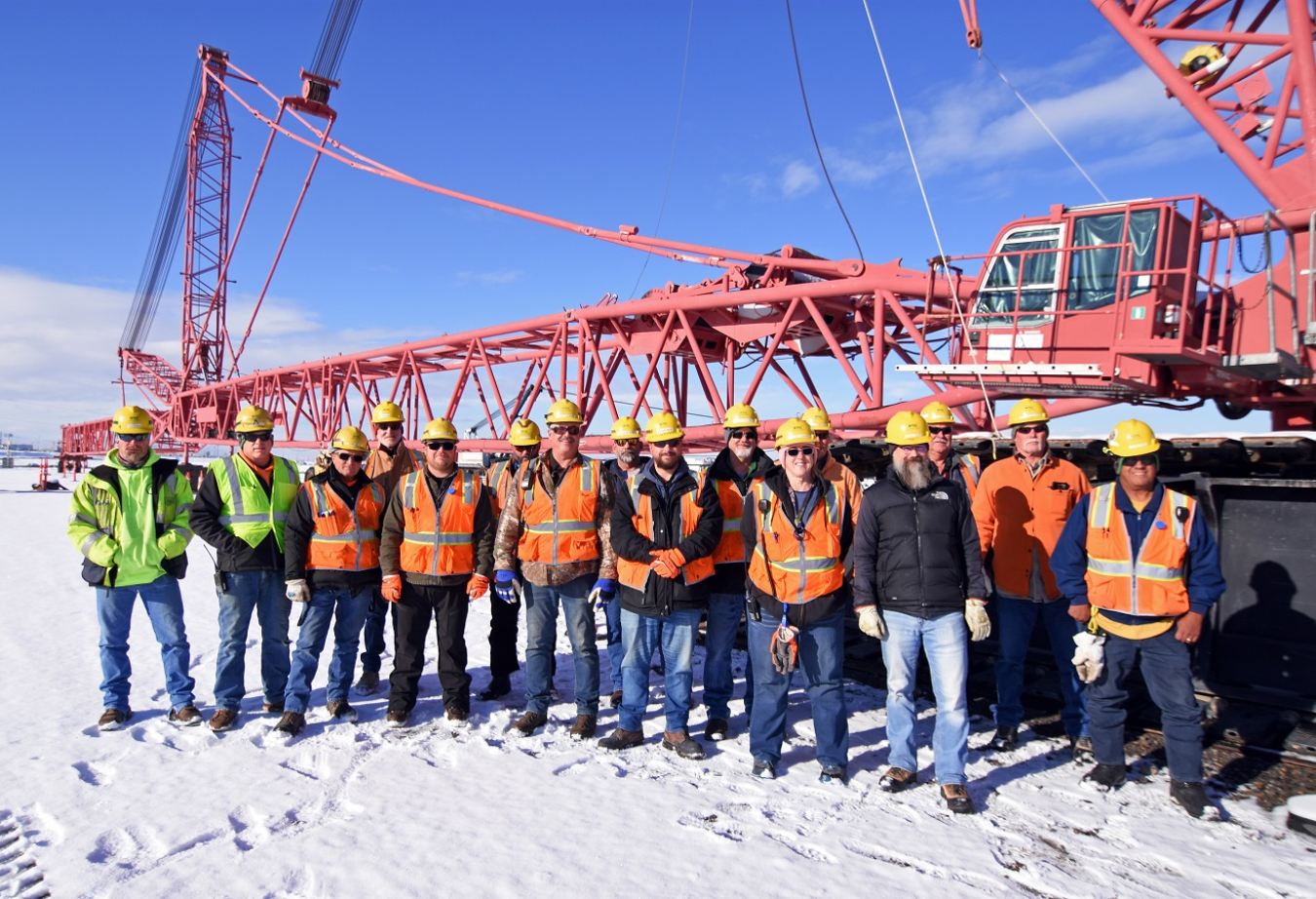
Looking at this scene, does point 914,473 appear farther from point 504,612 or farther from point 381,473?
point 381,473

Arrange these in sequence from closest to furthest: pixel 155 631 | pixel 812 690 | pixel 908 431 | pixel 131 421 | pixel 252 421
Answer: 1. pixel 908 431
2. pixel 812 690
3. pixel 155 631
4. pixel 131 421
5. pixel 252 421

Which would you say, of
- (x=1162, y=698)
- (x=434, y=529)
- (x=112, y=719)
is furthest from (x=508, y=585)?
(x=1162, y=698)

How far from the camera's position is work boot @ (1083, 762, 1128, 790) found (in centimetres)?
409

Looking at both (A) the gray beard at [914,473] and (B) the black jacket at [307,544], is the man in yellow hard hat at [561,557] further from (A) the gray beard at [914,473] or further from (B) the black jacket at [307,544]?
(A) the gray beard at [914,473]

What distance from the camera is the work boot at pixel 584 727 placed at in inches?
186

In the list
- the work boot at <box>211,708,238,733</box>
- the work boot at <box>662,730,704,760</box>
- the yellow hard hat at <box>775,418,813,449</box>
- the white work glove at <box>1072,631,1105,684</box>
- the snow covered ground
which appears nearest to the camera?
the snow covered ground

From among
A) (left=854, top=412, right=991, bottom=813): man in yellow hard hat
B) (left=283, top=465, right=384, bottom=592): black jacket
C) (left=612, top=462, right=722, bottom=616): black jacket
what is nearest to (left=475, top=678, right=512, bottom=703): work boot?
(left=283, top=465, right=384, bottom=592): black jacket

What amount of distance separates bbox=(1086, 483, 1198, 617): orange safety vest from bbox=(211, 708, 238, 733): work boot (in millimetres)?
4969

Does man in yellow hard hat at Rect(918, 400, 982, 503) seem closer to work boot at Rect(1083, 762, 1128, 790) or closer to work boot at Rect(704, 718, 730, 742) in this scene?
work boot at Rect(1083, 762, 1128, 790)

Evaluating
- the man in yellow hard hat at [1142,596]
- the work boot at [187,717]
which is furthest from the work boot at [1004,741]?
the work boot at [187,717]

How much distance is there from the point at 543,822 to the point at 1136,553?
3.19 m

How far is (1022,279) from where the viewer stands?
20.0ft

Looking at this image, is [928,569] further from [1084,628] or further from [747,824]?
[747,824]

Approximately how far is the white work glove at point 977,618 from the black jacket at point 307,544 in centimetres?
356
